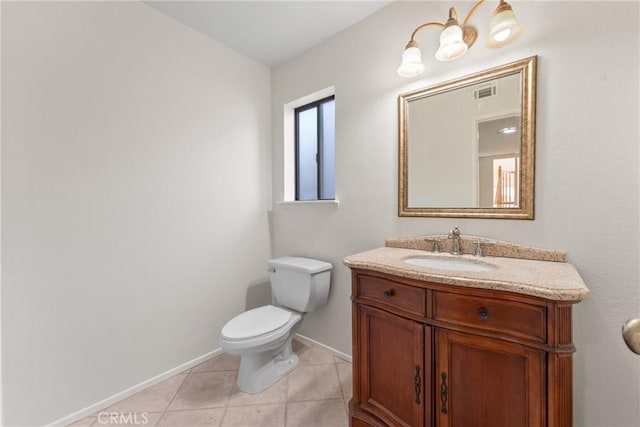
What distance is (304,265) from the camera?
6.17 ft

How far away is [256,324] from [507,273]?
1.38 metres

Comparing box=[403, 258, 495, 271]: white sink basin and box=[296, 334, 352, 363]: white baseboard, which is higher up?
box=[403, 258, 495, 271]: white sink basin

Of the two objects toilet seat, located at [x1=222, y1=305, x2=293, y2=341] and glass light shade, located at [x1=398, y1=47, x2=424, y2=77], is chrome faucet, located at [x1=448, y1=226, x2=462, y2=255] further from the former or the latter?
toilet seat, located at [x1=222, y1=305, x2=293, y2=341]

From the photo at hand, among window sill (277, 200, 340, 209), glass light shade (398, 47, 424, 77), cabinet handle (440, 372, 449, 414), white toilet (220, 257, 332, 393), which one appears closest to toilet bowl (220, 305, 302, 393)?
white toilet (220, 257, 332, 393)

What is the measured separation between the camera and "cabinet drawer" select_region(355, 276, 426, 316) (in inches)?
41.4

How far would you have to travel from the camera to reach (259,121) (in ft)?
7.61

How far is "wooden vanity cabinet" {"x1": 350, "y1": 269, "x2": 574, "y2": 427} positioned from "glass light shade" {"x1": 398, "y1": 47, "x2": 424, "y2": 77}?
107 cm

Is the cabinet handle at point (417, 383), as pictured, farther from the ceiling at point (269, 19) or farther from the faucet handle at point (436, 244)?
the ceiling at point (269, 19)

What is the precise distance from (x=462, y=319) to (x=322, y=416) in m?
1.00

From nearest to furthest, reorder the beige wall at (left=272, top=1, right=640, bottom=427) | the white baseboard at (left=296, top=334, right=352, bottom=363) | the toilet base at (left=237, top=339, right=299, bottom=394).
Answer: the beige wall at (left=272, top=1, right=640, bottom=427) → the toilet base at (left=237, top=339, right=299, bottom=394) → the white baseboard at (left=296, top=334, right=352, bottom=363)

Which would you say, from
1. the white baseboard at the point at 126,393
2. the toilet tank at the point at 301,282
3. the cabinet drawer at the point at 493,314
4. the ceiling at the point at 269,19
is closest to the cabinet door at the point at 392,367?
the cabinet drawer at the point at 493,314

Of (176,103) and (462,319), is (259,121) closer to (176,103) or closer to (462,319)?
(176,103)
